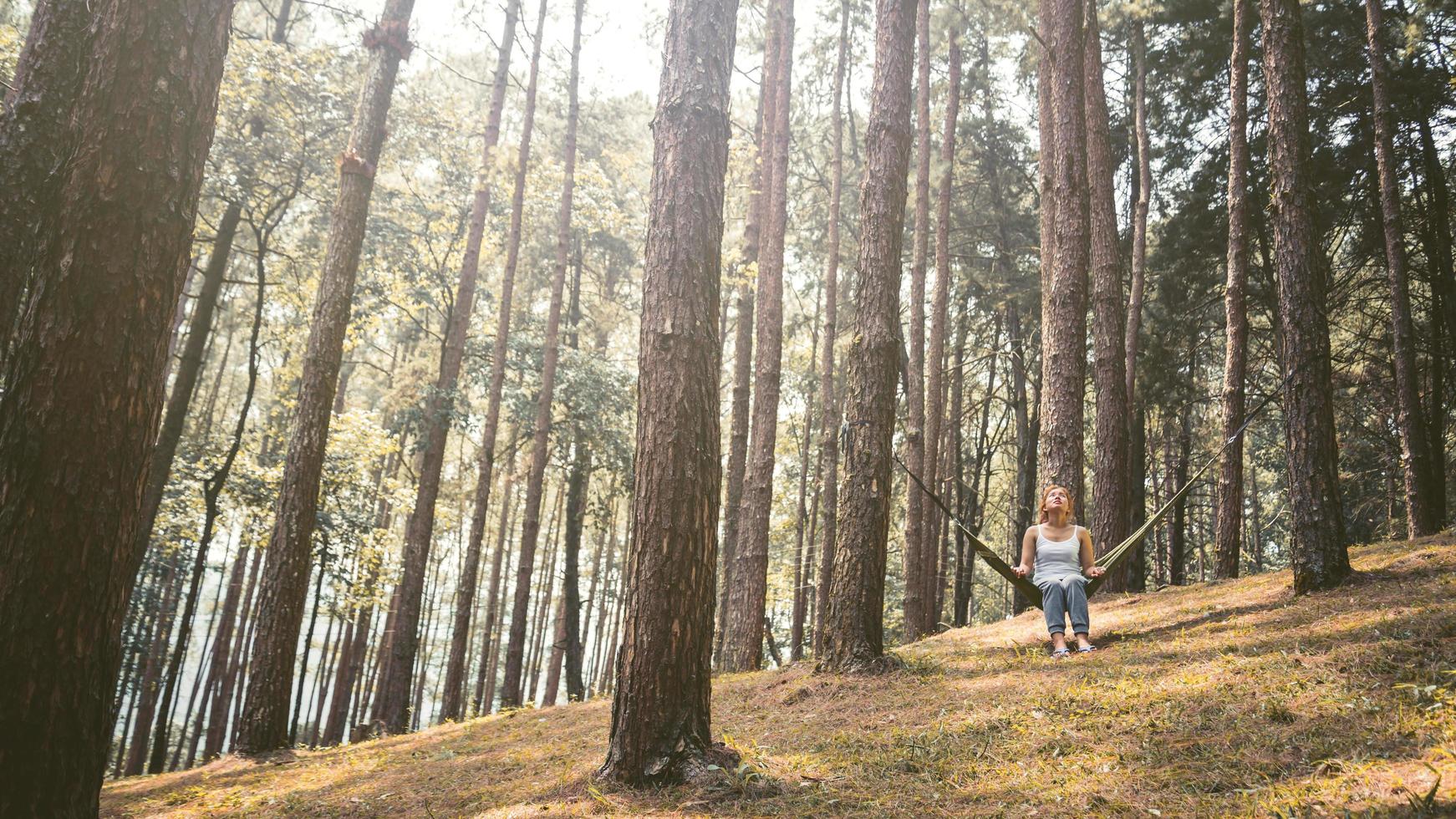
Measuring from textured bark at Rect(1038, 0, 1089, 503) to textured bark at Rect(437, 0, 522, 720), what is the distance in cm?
698

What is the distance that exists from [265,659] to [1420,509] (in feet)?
38.6

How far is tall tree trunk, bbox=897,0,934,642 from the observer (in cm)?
1078

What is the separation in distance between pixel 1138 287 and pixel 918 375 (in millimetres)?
3782

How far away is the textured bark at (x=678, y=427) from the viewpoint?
3.38m

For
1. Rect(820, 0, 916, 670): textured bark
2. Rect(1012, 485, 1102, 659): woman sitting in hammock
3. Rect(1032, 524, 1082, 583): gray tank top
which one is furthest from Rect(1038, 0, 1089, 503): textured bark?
Rect(820, 0, 916, 670): textured bark

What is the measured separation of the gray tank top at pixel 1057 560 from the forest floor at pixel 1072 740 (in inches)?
22.2

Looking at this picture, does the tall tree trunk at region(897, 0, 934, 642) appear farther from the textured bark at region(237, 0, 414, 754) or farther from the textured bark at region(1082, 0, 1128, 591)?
the textured bark at region(237, 0, 414, 754)

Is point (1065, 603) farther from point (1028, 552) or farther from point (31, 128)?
point (31, 128)

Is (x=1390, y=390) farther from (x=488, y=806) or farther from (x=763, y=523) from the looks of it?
(x=488, y=806)

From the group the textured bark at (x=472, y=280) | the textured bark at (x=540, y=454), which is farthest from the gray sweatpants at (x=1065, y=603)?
the textured bark at (x=540, y=454)

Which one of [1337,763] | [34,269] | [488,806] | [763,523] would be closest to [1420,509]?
[763,523]

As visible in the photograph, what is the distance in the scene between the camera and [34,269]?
2471 mm

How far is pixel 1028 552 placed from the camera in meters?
5.88

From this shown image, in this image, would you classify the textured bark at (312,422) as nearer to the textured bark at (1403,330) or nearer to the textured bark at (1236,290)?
the textured bark at (1236,290)
